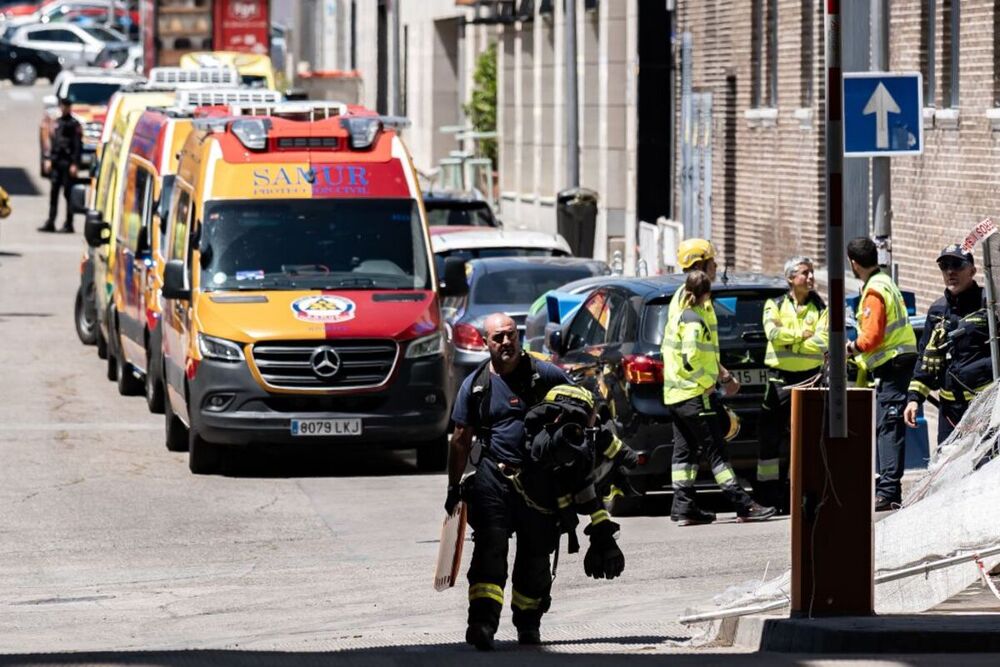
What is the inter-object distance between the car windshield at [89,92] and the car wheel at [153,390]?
29364mm

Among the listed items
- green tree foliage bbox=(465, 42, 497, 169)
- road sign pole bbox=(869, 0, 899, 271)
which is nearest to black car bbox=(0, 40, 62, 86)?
green tree foliage bbox=(465, 42, 497, 169)

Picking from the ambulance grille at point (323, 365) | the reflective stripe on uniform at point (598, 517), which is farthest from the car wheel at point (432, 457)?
the reflective stripe on uniform at point (598, 517)

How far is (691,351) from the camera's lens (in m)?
14.3

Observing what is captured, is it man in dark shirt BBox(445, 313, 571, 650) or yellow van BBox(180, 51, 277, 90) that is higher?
yellow van BBox(180, 51, 277, 90)

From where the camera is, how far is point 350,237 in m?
18.4

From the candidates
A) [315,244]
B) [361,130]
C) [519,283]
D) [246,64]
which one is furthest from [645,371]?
[246,64]

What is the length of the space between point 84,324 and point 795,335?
14.0m

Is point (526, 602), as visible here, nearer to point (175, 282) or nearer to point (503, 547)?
point (503, 547)

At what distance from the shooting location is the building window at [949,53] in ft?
70.0

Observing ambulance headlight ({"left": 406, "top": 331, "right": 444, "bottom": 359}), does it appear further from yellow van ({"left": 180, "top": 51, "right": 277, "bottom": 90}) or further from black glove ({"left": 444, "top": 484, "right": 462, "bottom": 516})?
yellow van ({"left": 180, "top": 51, "right": 277, "bottom": 90})

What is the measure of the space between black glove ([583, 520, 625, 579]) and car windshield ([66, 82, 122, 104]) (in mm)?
40783

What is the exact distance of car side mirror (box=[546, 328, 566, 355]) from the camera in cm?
1614

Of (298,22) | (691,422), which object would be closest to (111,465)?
(691,422)

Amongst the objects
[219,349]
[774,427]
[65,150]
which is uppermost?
[65,150]
